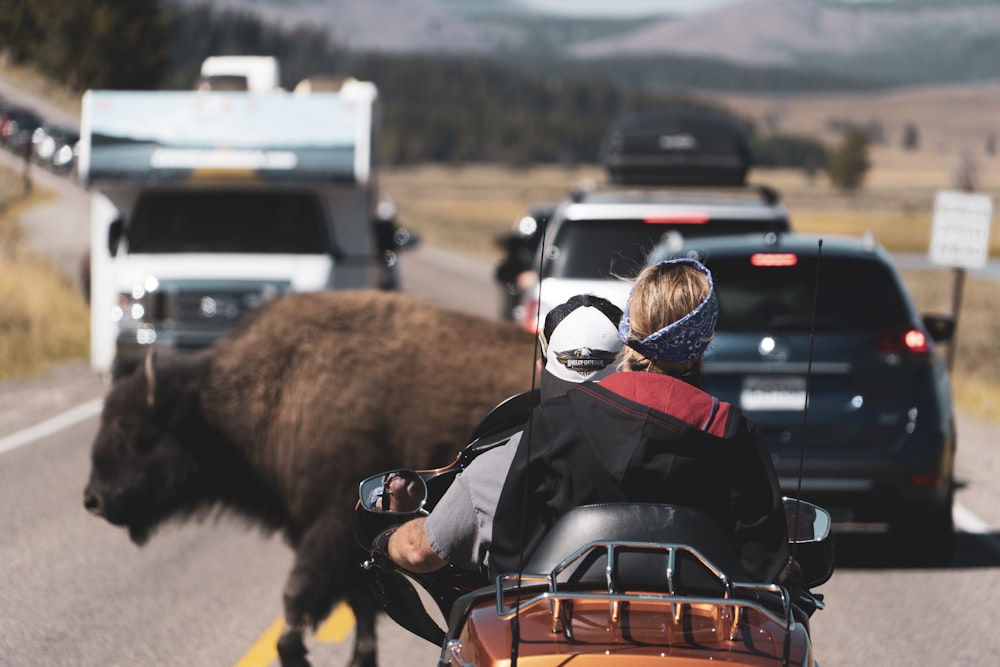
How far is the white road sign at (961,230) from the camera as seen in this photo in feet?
49.9

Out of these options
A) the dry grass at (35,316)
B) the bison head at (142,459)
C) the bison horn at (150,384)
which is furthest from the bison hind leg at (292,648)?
the dry grass at (35,316)

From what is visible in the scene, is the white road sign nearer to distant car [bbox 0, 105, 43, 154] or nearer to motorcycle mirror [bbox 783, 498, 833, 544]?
motorcycle mirror [bbox 783, 498, 833, 544]

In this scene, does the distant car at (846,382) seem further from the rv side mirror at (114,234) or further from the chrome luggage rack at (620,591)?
the rv side mirror at (114,234)

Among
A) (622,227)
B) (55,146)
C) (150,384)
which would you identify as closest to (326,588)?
(150,384)

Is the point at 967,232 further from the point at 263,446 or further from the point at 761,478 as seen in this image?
the point at 761,478

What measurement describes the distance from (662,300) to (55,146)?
125 feet

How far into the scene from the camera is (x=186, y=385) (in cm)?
731

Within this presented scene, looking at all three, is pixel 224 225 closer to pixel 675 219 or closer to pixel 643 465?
pixel 675 219

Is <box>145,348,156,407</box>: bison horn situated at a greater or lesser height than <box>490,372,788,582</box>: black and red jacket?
lesser

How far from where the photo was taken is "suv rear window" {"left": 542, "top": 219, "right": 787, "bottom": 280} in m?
10.1

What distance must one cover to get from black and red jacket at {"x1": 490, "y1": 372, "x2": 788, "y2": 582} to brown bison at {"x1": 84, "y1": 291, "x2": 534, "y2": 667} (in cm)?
362

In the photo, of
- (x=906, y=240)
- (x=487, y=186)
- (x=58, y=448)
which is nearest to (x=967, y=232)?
(x=58, y=448)

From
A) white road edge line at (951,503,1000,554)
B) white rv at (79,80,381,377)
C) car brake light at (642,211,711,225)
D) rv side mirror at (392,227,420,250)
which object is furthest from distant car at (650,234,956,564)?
rv side mirror at (392,227,420,250)

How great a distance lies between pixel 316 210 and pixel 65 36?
2829 centimetres
